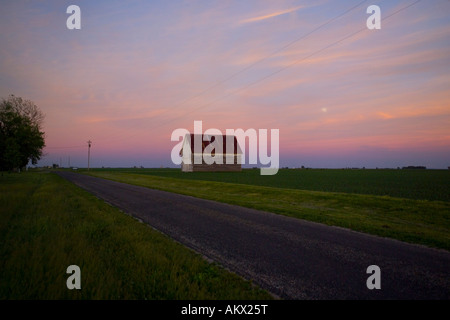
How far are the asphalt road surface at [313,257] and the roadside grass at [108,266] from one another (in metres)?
0.64

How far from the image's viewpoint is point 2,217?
10.3m

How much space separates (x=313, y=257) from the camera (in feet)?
19.8

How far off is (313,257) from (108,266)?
4619mm

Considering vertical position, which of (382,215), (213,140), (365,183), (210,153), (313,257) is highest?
(213,140)

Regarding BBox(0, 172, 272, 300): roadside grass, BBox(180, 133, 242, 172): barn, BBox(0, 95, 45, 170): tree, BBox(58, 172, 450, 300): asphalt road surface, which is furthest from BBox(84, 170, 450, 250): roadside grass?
BBox(180, 133, 242, 172): barn

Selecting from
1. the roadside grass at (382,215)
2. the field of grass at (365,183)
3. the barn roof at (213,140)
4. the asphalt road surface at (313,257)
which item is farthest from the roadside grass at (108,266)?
the barn roof at (213,140)

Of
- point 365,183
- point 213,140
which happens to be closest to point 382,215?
point 365,183

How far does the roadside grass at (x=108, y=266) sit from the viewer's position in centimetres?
420

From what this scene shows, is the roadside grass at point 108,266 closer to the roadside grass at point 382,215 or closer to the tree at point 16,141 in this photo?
the roadside grass at point 382,215

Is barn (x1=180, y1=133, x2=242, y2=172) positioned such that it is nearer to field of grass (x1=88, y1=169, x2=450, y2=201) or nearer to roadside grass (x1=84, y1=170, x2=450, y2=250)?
field of grass (x1=88, y1=169, x2=450, y2=201)

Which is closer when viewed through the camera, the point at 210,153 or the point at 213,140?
the point at 210,153

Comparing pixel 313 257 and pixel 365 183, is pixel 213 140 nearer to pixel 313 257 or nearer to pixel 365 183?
pixel 365 183
